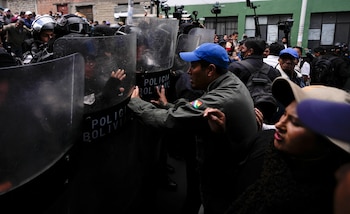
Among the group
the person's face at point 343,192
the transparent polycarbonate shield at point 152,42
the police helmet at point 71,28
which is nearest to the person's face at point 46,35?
the police helmet at point 71,28

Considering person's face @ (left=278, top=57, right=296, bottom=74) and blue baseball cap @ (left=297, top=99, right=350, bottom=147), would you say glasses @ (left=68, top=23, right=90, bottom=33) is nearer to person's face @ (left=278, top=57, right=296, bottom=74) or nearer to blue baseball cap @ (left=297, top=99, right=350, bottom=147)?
person's face @ (left=278, top=57, right=296, bottom=74)

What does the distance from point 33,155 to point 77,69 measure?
520 millimetres

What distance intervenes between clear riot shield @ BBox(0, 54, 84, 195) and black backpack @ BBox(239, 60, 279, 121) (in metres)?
1.73

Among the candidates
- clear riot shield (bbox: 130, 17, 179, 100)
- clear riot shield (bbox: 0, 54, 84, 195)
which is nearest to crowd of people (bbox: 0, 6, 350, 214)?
clear riot shield (bbox: 130, 17, 179, 100)

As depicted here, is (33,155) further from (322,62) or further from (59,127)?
(322,62)

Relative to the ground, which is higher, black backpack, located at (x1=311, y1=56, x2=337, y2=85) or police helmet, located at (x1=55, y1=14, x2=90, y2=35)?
police helmet, located at (x1=55, y1=14, x2=90, y2=35)

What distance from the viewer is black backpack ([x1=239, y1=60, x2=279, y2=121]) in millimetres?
2811

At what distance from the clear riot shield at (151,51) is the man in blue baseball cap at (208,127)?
1.09m

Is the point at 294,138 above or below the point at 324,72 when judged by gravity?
above

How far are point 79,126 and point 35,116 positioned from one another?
427 mm

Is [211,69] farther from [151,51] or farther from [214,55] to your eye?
[151,51]

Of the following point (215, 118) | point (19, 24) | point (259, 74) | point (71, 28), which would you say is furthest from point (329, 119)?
point (19, 24)

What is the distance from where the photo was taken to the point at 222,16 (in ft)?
65.2

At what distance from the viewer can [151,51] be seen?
11.1ft
